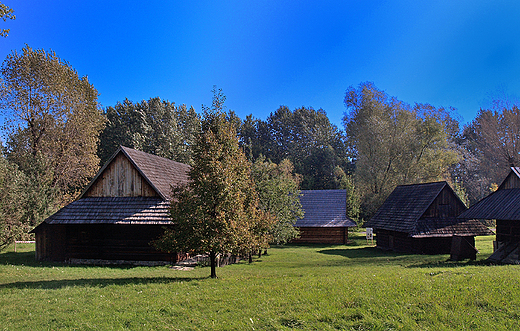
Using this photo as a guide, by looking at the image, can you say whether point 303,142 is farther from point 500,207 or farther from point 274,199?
point 500,207

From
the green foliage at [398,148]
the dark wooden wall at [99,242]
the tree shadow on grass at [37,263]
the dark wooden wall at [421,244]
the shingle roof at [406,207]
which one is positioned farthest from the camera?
the green foliage at [398,148]

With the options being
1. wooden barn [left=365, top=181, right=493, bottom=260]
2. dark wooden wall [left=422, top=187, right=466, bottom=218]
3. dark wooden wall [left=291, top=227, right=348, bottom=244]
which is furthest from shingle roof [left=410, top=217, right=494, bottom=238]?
dark wooden wall [left=291, top=227, right=348, bottom=244]

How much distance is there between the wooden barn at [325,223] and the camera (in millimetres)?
34875

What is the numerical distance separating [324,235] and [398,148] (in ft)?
44.5

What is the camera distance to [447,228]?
24031mm

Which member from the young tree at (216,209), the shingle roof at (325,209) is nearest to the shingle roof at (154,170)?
the young tree at (216,209)

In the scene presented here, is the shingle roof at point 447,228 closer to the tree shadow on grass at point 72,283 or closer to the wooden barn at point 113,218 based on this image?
the wooden barn at point 113,218

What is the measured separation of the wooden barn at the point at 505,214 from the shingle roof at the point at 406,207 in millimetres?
3450

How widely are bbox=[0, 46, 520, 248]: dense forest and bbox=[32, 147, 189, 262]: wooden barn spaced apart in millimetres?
4331

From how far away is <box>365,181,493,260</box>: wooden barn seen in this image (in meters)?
23.8

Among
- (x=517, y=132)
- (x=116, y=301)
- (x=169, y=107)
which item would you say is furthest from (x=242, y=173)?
(x=517, y=132)

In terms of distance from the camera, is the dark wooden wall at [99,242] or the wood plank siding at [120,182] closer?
the dark wooden wall at [99,242]

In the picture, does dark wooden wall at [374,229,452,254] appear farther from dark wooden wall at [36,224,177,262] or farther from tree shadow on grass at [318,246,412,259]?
dark wooden wall at [36,224,177,262]

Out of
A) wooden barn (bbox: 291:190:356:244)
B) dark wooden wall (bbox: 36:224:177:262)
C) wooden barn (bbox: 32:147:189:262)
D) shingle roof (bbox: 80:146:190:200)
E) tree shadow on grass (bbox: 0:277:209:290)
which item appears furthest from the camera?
wooden barn (bbox: 291:190:356:244)
